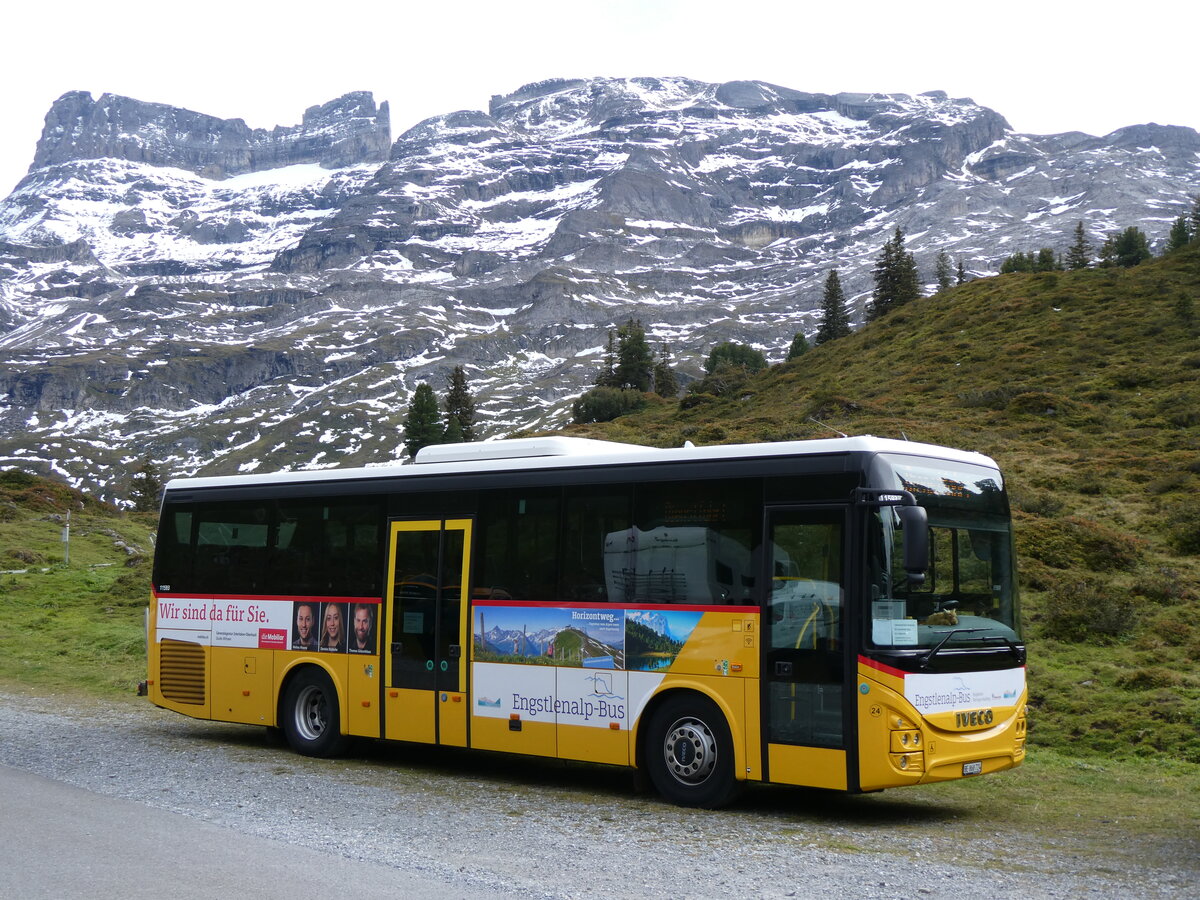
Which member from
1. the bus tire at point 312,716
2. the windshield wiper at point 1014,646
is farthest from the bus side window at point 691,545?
the bus tire at point 312,716

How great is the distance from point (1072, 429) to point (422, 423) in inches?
2616

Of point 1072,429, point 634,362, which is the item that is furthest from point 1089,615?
point 634,362

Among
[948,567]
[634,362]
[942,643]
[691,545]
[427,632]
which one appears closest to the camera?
[942,643]

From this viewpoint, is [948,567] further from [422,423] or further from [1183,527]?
[422,423]

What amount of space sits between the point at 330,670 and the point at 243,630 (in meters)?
1.88

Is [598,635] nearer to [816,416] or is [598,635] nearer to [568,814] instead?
[568,814]

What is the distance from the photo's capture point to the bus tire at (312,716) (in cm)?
1474

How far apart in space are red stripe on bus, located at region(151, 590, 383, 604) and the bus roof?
60.3 inches

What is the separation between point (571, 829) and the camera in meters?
10.0

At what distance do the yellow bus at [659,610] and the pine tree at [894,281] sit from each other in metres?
75.2

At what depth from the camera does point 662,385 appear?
311 ft

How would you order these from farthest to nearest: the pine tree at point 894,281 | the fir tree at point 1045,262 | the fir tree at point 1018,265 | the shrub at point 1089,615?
the fir tree at point 1018,265
the fir tree at point 1045,262
the pine tree at point 894,281
the shrub at point 1089,615

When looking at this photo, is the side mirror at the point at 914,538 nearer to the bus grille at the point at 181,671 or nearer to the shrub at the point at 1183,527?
the bus grille at the point at 181,671

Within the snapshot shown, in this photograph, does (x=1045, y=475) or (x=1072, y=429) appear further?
(x=1072, y=429)
